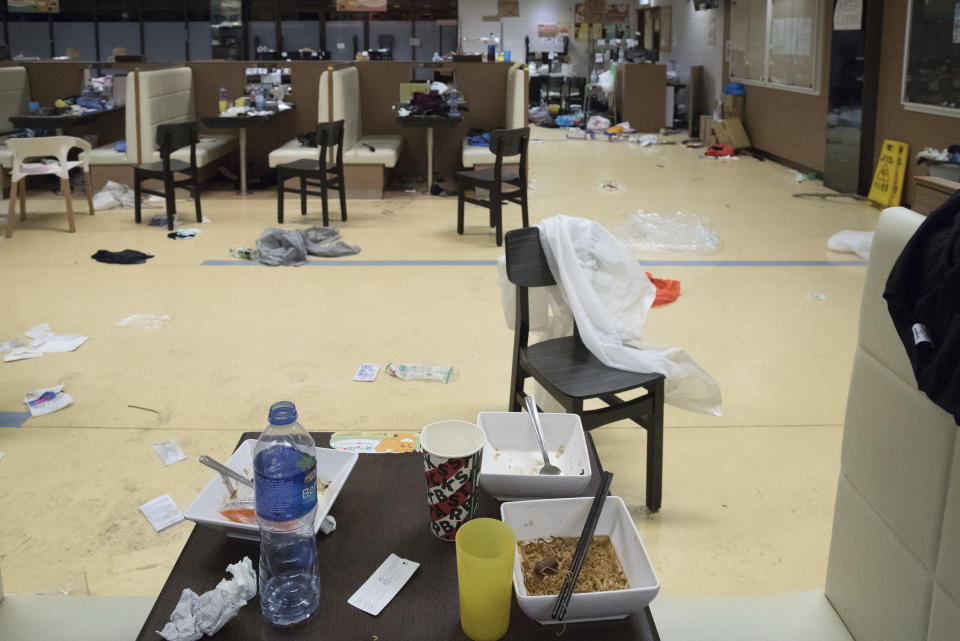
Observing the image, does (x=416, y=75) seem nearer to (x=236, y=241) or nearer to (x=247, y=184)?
(x=247, y=184)

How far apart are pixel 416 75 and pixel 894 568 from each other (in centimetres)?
750

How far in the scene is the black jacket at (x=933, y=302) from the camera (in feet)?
4.09

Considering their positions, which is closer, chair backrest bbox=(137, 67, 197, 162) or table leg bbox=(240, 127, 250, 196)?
chair backrest bbox=(137, 67, 197, 162)

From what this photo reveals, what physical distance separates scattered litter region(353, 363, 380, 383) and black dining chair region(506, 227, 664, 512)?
91 cm

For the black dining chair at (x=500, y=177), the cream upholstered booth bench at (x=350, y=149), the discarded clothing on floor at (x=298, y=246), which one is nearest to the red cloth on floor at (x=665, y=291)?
the black dining chair at (x=500, y=177)

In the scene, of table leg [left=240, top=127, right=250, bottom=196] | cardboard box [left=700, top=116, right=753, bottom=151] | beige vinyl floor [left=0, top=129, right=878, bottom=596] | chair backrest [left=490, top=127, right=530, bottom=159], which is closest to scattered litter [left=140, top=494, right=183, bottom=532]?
beige vinyl floor [left=0, top=129, right=878, bottom=596]

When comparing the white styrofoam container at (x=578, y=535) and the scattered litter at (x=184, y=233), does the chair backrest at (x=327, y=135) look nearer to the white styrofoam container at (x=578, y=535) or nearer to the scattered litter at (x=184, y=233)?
the scattered litter at (x=184, y=233)

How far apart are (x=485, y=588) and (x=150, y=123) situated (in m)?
7.19

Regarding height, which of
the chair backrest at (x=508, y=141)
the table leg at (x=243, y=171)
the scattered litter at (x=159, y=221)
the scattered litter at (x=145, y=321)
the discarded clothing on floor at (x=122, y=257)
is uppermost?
the chair backrest at (x=508, y=141)

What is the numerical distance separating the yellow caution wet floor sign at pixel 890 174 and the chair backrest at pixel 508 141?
128 inches

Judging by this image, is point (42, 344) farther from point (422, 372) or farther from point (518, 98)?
point (518, 98)

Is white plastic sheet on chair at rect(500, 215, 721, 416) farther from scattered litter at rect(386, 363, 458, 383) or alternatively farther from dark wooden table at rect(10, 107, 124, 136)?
dark wooden table at rect(10, 107, 124, 136)

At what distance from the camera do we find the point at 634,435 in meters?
3.16

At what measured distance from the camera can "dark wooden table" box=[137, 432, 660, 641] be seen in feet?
3.87
